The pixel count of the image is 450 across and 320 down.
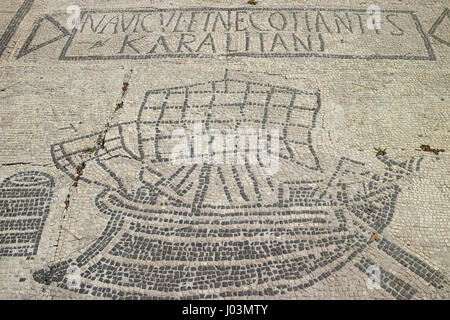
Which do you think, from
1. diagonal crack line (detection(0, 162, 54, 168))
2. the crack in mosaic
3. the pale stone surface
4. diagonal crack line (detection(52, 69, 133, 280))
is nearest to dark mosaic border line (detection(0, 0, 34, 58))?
the pale stone surface

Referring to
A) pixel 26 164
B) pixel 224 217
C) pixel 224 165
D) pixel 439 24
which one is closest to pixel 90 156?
pixel 26 164

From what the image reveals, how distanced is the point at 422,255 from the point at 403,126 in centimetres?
174

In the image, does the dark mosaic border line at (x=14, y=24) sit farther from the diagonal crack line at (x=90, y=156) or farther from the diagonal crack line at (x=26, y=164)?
the diagonal crack line at (x=26, y=164)

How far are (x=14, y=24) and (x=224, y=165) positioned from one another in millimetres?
4503

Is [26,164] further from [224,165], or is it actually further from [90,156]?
[224,165]

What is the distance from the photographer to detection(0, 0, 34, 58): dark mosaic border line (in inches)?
246

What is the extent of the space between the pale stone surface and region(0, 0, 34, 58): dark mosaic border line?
3cm

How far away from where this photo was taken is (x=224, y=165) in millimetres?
4453

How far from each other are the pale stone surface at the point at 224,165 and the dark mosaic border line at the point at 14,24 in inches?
1.2

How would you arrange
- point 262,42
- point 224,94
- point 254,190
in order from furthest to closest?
point 262,42 → point 224,94 → point 254,190

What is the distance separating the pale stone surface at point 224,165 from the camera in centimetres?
362
